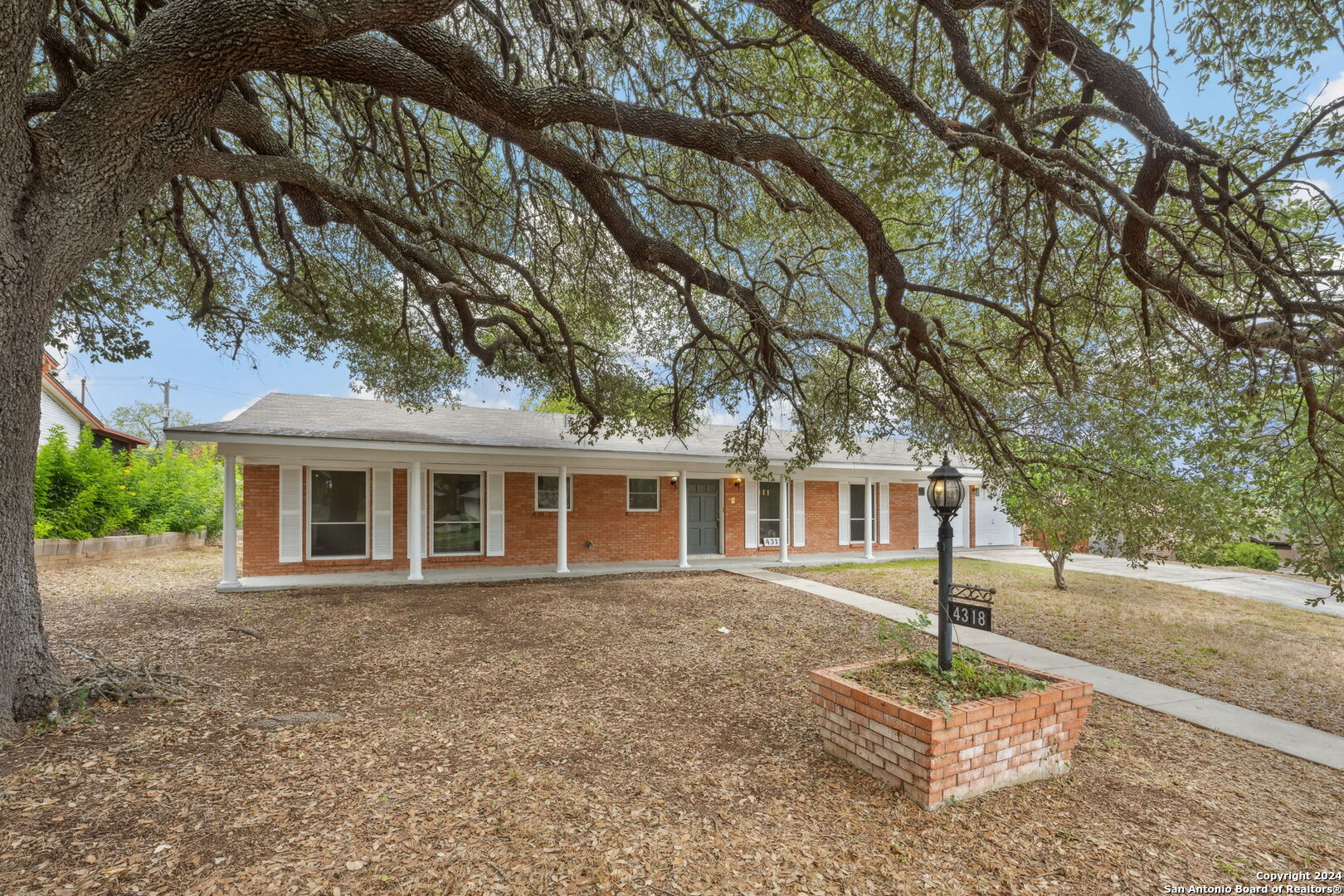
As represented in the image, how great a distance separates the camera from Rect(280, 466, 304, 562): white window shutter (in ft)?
33.3

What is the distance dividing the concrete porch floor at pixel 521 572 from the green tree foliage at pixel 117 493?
5387 mm

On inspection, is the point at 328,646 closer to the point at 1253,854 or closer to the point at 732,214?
the point at 732,214

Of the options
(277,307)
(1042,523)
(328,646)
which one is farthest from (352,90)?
(1042,523)

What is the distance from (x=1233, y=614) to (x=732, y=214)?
992 centimetres

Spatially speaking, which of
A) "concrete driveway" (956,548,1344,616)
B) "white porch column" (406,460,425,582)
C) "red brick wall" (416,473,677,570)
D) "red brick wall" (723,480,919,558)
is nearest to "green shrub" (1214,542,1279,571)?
"concrete driveway" (956,548,1344,616)

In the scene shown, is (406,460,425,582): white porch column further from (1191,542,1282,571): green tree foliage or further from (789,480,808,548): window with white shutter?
(1191,542,1282,571): green tree foliage

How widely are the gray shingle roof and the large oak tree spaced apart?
1.24 meters

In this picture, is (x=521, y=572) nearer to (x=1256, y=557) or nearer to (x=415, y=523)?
(x=415, y=523)

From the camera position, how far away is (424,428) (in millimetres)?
11266

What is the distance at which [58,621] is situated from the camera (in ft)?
21.8

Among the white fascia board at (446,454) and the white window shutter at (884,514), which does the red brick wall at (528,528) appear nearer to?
the white fascia board at (446,454)

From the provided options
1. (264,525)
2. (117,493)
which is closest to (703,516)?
(264,525)

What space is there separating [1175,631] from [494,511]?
36.4 ft

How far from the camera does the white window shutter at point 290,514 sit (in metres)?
10.1
